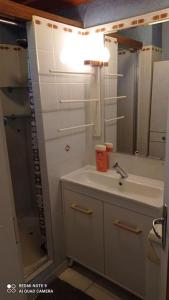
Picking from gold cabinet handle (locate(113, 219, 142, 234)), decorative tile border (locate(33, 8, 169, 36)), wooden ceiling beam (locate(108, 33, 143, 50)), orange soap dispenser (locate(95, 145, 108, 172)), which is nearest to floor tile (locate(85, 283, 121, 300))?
gold cabinet handle (locate(113, 219, 142, 234))

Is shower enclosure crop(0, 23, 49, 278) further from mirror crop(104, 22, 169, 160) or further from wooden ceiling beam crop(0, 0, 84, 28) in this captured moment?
mirror crop(104, 22, 169, 160)

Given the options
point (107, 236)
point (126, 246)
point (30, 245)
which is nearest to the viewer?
point (126, 246)

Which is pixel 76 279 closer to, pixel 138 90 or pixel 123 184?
pixel 123 184

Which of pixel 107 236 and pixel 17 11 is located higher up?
pixel 17 11

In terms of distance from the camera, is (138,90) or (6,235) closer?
(6,235)

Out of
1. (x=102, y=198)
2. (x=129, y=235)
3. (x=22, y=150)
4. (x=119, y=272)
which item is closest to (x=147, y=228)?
(x=129, y=235)

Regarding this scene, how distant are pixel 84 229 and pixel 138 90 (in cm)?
115

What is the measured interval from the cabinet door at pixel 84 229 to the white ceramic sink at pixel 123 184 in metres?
0.13

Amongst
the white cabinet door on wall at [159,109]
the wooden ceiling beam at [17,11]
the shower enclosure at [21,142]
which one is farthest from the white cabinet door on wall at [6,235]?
the white cabinet door on wall at [159,109]

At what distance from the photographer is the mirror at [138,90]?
1582 mm

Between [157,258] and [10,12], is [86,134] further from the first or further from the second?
[157,258]

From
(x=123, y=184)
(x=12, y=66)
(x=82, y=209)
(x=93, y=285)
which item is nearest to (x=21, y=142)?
(x=12, y=66)

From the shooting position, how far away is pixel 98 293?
177 centimetres

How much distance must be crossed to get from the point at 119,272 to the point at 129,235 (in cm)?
35
